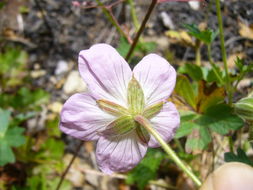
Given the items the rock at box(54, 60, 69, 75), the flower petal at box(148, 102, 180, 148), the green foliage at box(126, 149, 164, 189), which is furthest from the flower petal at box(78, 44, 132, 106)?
the rock at box(54, 60, 69, 75)

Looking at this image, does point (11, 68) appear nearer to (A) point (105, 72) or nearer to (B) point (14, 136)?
(B) point (14, 136)

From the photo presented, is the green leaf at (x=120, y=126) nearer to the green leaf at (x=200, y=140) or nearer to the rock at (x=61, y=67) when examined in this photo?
the green leaf at (x=200, y=140)

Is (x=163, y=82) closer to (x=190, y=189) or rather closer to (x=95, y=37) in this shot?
(x=190, y=189)

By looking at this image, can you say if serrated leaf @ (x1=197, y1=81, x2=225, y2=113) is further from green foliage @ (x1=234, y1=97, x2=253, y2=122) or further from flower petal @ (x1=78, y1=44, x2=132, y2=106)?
flower petal @ (x1=78, y1=44, x2=132, y2=106)

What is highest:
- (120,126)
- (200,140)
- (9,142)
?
(120,126)

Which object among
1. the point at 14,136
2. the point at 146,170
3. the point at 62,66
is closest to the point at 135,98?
the point at 146,170

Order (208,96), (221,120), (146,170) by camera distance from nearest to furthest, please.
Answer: (221,120), (208,96), (146,170)
